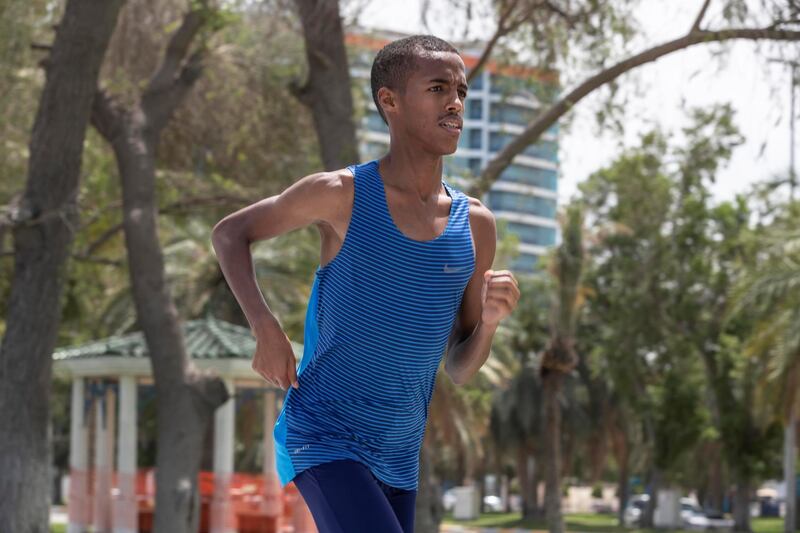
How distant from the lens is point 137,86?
1698 cm

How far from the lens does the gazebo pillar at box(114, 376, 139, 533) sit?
20062 mm

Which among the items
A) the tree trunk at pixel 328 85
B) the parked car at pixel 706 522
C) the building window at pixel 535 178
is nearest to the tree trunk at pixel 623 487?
the parked car at pixel 706 522

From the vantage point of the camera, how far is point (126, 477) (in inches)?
795

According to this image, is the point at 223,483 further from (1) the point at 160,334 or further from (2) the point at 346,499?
(2) the point at 346,499

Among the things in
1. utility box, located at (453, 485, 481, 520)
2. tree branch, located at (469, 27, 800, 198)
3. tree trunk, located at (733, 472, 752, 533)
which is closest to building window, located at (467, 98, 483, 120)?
tree branch, located at (469, 27, 800, 198)

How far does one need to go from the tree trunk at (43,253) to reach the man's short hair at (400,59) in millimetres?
8881

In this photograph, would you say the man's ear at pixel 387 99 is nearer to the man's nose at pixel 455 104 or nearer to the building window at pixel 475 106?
the man's nose at pixel 455 104

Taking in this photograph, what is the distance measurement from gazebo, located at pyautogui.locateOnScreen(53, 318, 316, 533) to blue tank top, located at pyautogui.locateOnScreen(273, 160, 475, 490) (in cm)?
1626

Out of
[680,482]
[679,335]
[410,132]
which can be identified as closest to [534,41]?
[410,132]

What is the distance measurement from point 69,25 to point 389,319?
30.7 ft

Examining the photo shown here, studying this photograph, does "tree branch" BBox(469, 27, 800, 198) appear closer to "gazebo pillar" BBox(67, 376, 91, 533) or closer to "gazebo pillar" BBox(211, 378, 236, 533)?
"gazebo pillar" BBox(211, 378, 236, 533)

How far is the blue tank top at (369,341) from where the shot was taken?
3209mm

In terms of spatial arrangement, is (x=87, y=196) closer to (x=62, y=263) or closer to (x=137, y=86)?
(x=137, y=86)

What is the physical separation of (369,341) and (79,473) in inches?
755
